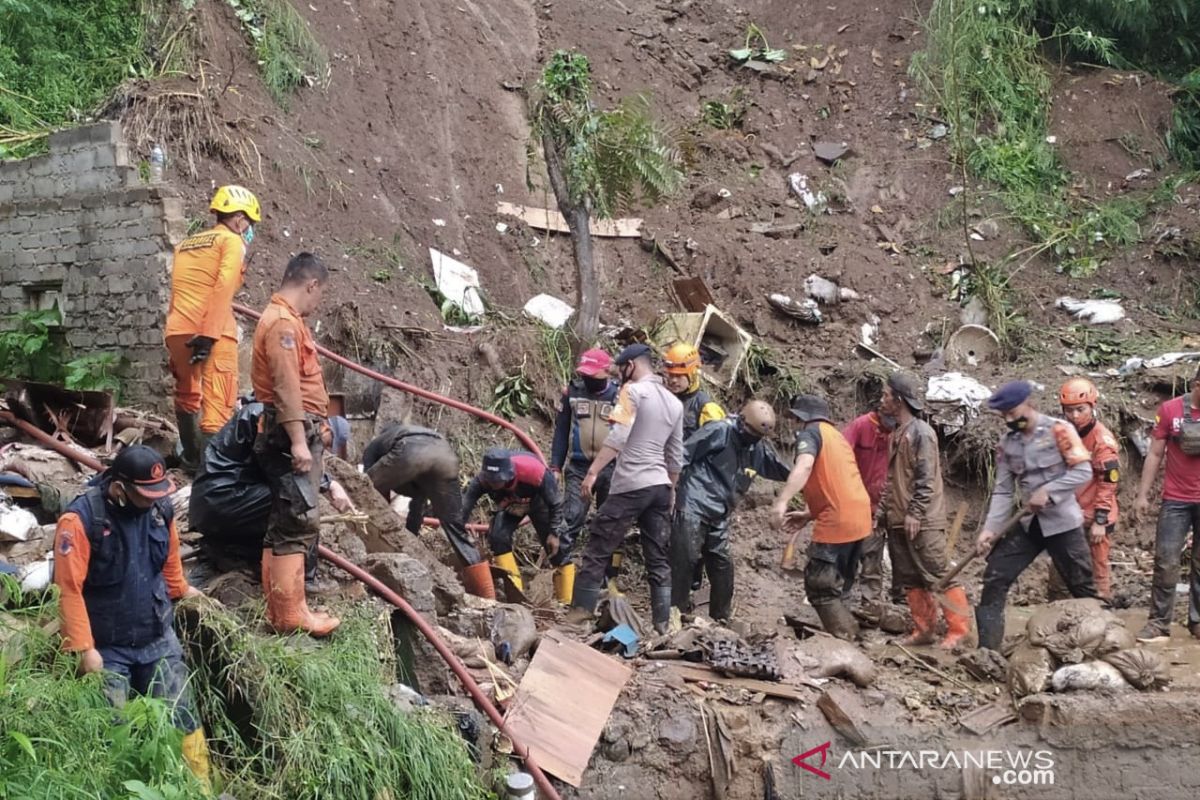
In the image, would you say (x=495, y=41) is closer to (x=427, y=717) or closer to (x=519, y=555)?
(x=519, y=555)

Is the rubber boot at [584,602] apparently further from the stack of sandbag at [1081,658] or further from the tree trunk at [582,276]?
the tree trunk at [582,276]

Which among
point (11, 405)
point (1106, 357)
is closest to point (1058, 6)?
point (1106, 357)

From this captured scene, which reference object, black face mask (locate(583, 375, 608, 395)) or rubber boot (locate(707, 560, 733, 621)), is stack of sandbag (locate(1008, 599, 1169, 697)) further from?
black face mask (locate(583, 375, 608, 395))

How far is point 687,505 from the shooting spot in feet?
26.2

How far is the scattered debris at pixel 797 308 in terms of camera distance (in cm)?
1287

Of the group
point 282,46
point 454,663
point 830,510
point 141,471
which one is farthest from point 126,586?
point 282,46

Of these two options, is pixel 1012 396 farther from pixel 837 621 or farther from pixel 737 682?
pixel 737 682

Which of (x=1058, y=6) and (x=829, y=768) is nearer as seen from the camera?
(x=829, y=768)

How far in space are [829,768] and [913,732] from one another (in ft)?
1.65

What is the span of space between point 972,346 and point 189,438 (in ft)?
27.6

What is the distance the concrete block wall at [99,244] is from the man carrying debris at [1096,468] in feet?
20.5

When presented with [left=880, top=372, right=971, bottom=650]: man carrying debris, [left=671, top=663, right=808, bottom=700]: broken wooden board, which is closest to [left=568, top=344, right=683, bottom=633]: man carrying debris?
[left=671, top=663, right=808, bottom=700]: broken wooden board

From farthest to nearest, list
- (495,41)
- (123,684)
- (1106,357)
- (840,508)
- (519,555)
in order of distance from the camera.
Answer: (495,41), (1106,357), (519,555), (840,508), (123,684)

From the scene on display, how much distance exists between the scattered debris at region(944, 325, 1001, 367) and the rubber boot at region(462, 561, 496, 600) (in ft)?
20.9
